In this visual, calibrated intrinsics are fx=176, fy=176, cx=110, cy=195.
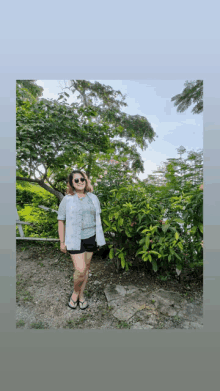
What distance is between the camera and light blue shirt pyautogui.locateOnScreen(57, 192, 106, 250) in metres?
1.76

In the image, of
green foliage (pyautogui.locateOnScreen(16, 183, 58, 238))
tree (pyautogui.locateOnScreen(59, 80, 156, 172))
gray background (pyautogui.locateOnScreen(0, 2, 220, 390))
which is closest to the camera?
gray background (pyautogui.locateOnScreen(0, 2, 220, 390))

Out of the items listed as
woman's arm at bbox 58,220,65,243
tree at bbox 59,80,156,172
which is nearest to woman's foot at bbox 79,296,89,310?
woman's arm at bbox 58,220,65,243

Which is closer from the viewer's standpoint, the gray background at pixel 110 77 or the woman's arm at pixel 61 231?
the gray background at pixel 110 77

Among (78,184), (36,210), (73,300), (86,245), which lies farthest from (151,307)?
(36,210)

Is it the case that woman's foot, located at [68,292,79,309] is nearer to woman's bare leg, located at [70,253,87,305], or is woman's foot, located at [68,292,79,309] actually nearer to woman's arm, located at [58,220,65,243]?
woman's bare leg, located at [70,253,87,305]

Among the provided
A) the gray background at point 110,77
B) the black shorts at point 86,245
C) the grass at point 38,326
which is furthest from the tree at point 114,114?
the grass at point 38,326

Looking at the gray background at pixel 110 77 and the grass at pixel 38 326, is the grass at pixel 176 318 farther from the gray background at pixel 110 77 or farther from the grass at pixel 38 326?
the grass at pixel 38 326

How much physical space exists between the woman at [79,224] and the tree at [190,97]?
1330 millimetres

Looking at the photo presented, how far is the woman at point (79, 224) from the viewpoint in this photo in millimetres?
1769

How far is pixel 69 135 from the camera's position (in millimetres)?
2172

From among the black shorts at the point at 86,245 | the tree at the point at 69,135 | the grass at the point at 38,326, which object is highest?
the tree at the point at 69,135

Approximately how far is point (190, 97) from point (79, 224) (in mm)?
1808
